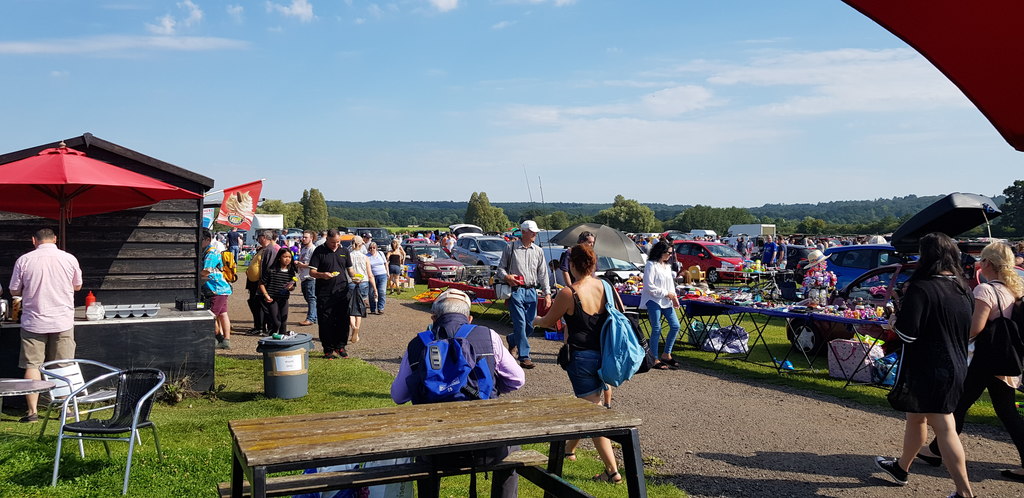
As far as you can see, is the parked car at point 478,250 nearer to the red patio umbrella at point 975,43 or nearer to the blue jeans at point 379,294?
the blue jeans at point 379,294

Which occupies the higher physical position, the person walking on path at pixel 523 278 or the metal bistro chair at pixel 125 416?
the person walking on path at pixel 523 278

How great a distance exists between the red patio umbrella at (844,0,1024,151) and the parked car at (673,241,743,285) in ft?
81.9

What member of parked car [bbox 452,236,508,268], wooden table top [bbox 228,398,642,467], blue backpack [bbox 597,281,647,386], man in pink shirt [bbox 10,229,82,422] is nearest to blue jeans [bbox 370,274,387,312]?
parked car [bbox 452,236,508,268]

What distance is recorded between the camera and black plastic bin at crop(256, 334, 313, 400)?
8141mm

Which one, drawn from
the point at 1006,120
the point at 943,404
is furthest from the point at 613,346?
the point at 1006,120

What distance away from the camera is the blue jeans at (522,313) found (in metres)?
9.75

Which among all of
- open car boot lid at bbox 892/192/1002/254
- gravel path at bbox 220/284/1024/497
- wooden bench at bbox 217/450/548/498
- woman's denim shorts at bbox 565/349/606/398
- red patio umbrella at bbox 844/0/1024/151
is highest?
red patio umbrella at bbox 844/0/1024/151

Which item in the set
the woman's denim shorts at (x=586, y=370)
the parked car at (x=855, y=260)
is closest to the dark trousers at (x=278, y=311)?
the woman's denim shorts at (x=586, y=370)

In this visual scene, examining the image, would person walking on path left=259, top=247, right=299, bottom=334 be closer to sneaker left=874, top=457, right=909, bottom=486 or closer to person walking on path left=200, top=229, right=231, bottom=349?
person walking on path left=200, top=229, right=231, bottom=349

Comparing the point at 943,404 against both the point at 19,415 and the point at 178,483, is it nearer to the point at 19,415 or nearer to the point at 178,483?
the point at 178,483

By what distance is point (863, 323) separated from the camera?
29.7 feet

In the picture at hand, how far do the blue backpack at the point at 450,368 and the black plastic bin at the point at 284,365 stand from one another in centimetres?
432

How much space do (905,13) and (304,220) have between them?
109 meters

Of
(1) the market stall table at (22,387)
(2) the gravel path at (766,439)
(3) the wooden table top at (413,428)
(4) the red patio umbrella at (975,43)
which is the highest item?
(4) the red patio umbrella at (975,43)
